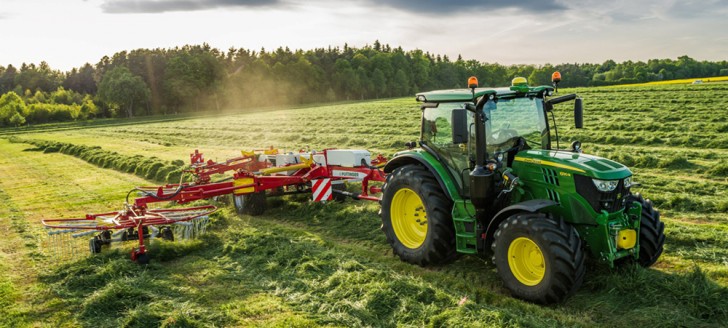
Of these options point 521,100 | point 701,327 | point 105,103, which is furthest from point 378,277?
point 105,103

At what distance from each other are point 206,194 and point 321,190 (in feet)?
6.79

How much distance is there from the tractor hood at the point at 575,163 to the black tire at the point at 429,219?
103 centimetres

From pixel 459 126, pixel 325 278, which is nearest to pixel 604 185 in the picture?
pixel 459 126

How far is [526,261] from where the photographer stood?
18.7ft

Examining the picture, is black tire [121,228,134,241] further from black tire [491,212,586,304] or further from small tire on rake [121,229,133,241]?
black tire [491,212,586,304]

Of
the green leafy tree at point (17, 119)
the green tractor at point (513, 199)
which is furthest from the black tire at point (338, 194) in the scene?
the green leafy tree at point (17, 119)

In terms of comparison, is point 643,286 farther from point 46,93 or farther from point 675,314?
point 46,93

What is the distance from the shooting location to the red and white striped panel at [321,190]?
402 inches

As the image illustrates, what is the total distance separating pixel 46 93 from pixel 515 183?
339 ft

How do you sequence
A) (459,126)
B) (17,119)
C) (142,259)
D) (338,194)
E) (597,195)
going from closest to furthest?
(597,195), (459,126), (142,259), (338,194), (17,119)

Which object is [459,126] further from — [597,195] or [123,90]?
[123,90]

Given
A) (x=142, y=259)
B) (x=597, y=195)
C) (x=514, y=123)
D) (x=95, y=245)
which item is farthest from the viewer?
(x=95, y=245)

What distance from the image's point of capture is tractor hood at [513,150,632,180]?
18.4ft

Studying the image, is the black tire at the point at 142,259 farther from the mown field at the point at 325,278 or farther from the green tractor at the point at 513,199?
the green tractor at the point at 513,199
